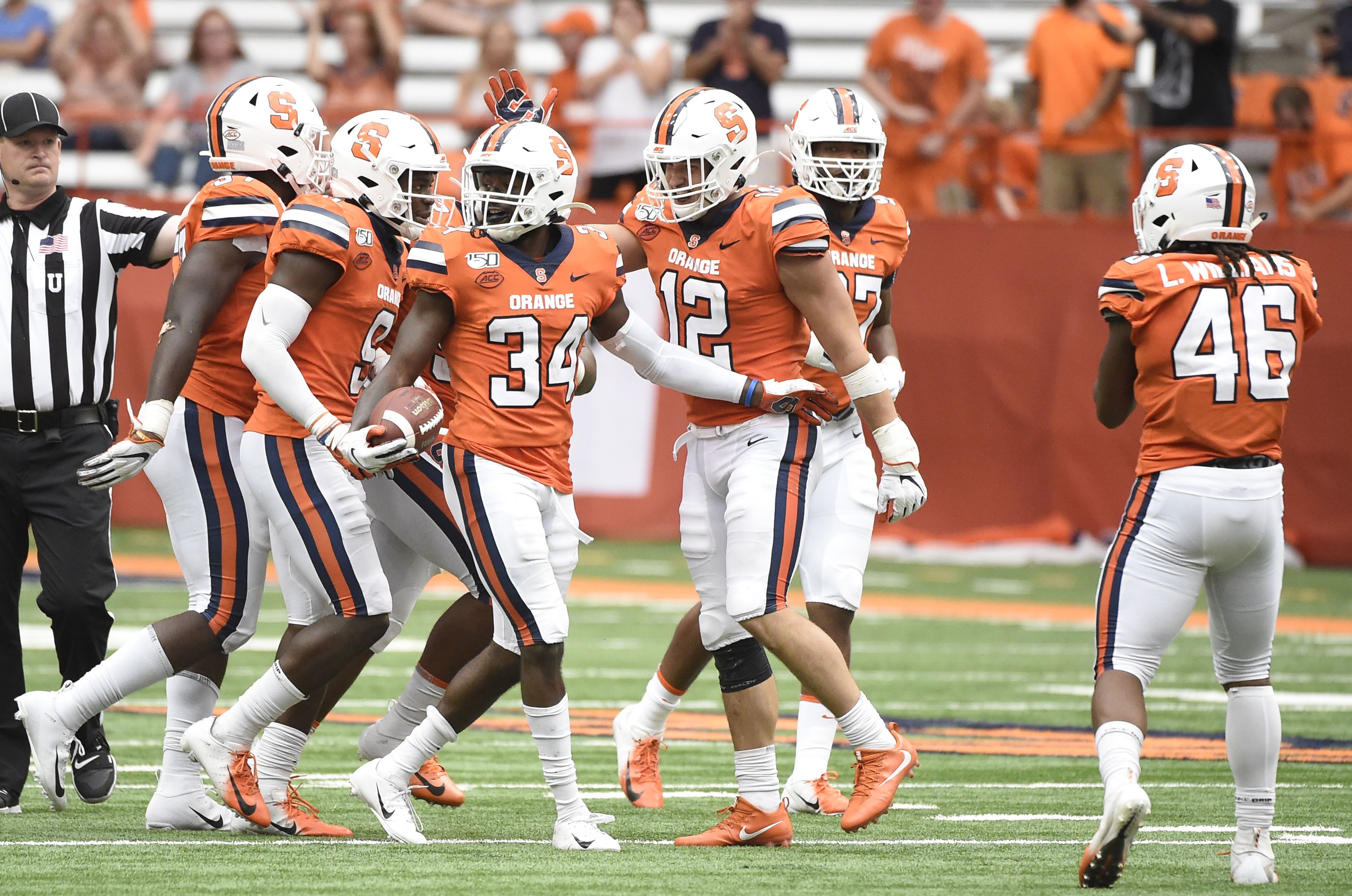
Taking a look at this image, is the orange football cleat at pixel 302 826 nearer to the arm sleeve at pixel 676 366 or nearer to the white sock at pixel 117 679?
the white sock at pixel 117 679

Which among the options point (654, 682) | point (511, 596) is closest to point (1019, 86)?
point (654, 682)

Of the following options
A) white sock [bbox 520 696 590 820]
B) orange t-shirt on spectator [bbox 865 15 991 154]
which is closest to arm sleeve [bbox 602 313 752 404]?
white sock [bbox 520 696 590 820]

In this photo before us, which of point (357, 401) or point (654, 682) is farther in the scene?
point (654, 682)

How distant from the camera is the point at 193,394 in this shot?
200 inches

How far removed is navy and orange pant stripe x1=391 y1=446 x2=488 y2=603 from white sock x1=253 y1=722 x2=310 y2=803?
653 mm

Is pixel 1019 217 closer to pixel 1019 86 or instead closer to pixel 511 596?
pixel 1019 86

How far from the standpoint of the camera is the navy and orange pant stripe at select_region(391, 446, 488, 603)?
503 cm

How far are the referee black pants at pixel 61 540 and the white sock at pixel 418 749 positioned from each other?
3.46 feet

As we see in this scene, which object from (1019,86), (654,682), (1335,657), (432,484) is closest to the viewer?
(432,484)

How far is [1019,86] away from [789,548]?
10404 millimetres

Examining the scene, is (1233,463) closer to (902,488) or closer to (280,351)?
(902,488)

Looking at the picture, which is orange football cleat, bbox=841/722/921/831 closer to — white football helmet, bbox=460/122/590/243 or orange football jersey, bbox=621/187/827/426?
orange football jersey, bbox=621/187/827/426

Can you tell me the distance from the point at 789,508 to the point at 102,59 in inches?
437

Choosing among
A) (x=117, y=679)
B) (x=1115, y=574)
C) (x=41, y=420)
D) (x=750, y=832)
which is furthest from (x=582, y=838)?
(x=41, y=420)
